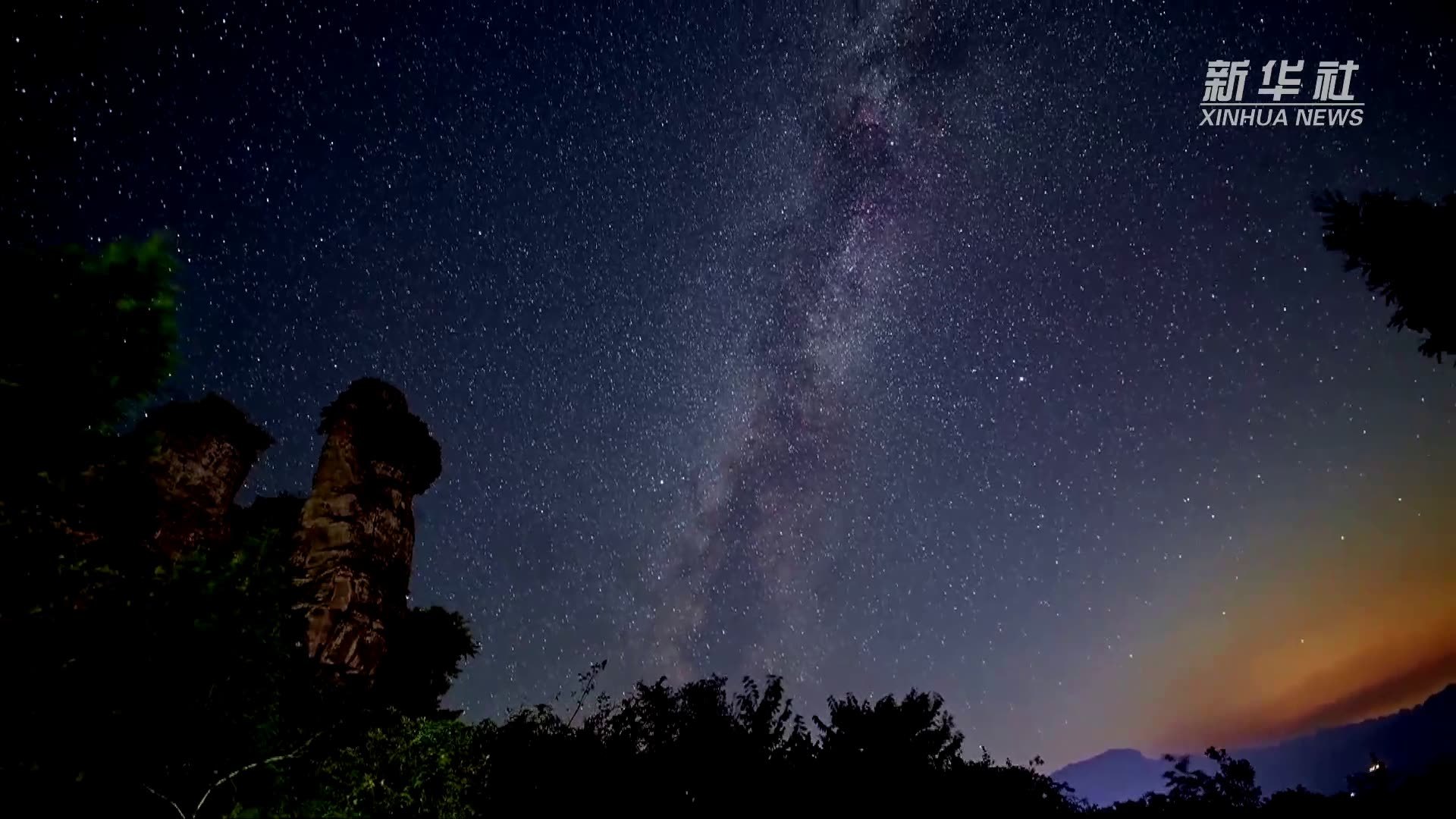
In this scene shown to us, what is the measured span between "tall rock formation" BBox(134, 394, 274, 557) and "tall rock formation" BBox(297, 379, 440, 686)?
3.30m

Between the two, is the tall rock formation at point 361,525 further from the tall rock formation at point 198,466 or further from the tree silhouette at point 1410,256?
the tree silhouette at point 1410,256

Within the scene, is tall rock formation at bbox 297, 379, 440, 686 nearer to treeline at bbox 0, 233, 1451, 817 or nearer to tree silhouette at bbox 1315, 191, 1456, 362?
treeline at bbox 0, 233, 1451, 817

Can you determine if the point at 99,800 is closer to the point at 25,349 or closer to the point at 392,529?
the point at 25,349

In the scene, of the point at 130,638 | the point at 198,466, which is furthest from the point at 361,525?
the point at 130,638

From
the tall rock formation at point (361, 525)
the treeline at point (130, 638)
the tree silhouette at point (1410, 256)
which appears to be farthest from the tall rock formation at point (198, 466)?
the tree silhouette at point (1410, 256)

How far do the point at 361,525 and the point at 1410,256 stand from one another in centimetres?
3070

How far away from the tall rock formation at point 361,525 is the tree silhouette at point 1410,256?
28.2 meters

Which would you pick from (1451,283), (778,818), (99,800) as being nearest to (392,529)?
(99,800)

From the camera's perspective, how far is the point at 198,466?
24.6m

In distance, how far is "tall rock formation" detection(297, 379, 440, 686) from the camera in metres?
22.0

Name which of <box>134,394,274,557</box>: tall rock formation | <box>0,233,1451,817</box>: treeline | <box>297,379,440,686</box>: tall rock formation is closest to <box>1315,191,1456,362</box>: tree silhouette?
<box>0,233,1451,817</box>: treeline

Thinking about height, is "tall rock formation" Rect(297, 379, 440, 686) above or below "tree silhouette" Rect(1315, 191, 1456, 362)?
below

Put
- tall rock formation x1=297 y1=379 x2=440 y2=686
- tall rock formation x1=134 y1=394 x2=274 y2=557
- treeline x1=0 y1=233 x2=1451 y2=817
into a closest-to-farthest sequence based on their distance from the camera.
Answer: treeline x1=0 y1=233 x2=1451 y2=817, tall rock formation x1=297 y1=379 x2=440 y2=686, tall rock formation x1=134 y1=394 x2=274 y2=557

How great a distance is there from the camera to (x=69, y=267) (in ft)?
35.6
